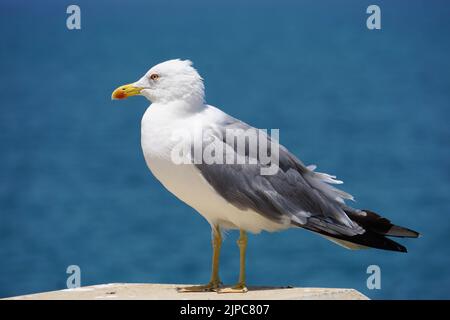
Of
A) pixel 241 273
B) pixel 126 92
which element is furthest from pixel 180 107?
pixel 241 273

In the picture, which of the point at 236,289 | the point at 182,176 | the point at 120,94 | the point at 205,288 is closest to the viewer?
the point at 182,176

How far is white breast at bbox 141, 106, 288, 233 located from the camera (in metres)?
4.21

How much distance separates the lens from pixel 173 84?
14.6 feet

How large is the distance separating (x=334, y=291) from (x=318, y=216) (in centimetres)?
41

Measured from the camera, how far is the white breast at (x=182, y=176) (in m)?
4.21

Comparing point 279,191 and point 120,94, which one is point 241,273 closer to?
point 279,191

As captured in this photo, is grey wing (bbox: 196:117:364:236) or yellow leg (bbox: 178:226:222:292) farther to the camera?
yellow leg (bbox: 178:226:222:292)

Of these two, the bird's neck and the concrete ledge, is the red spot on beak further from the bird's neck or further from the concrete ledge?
the concrete ledge

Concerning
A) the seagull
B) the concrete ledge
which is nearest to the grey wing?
the seagull

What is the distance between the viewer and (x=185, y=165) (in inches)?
165

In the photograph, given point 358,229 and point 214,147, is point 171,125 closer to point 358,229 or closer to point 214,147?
point 214,147

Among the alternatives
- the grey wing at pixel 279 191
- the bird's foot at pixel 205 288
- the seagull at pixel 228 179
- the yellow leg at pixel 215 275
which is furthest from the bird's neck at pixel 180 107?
the bird's foot at pixel 205 288

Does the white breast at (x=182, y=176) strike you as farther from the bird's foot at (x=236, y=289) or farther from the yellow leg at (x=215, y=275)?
the bird's foot at (x=236, y=289)

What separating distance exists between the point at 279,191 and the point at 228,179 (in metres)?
0.30
